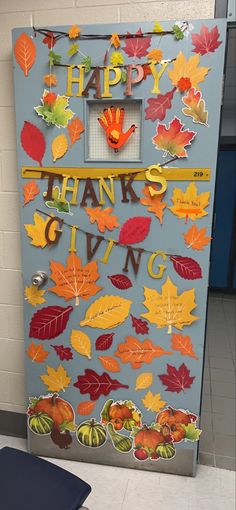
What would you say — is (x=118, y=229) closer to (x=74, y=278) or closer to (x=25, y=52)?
(x=74, y=278)

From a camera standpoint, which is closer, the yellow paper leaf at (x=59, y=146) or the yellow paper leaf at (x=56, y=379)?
the yellow paper leaf at (x=59, y=146)

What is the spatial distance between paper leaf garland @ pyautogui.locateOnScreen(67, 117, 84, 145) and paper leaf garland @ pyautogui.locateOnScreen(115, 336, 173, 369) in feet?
3.09

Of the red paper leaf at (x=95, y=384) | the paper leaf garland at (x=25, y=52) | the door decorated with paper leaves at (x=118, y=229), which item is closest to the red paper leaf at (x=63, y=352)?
the door decorated with paper leaves at (x=118, y=229)

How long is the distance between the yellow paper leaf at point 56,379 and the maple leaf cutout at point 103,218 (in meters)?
0.75

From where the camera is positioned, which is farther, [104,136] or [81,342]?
[81,342]

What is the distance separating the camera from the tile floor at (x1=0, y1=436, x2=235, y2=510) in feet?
5.61

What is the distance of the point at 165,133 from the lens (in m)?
1.52

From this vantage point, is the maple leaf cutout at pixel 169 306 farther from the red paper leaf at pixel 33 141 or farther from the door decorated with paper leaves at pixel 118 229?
the red paper leaf at pixel 33 141

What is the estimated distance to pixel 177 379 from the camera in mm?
1759

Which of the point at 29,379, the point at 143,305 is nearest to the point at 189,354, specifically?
the point at 143,305

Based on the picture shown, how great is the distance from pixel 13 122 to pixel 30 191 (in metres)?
→ 0.35

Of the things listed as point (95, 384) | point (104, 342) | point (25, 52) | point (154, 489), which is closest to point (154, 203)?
point (104, 342)

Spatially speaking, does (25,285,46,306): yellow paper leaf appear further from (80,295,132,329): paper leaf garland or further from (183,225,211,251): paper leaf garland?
(183,225,211,251): paper leaf garland

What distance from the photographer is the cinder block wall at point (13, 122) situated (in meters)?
1.51
